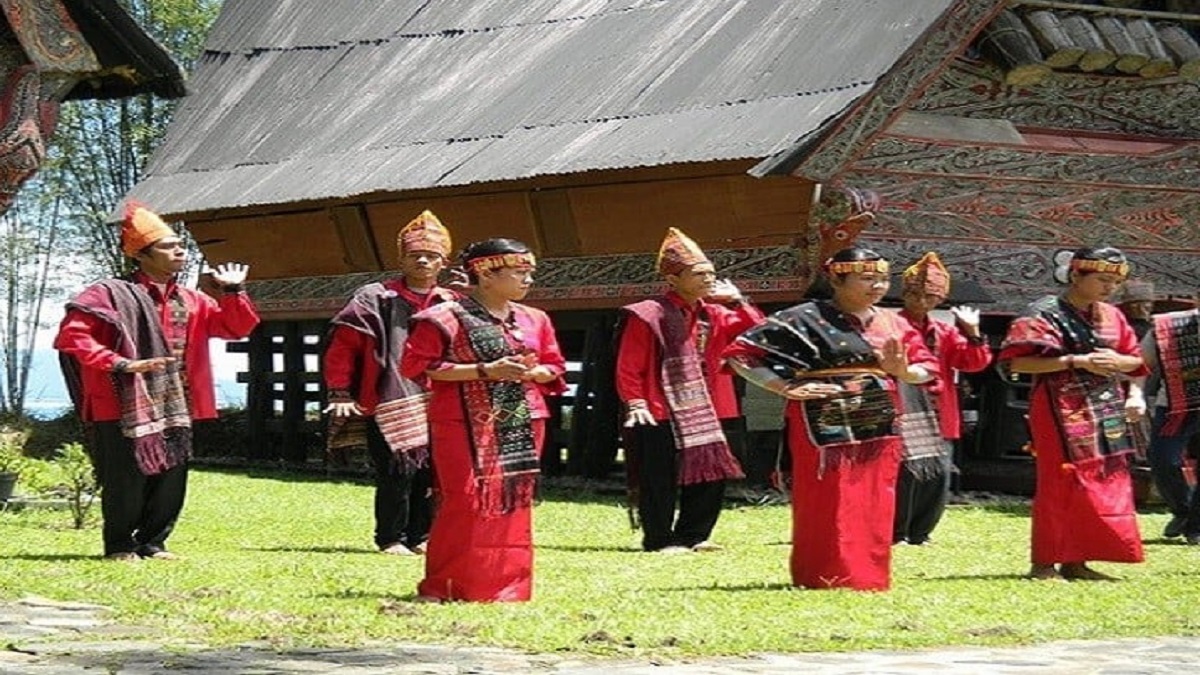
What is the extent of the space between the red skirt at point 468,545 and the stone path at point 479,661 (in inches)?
53.7

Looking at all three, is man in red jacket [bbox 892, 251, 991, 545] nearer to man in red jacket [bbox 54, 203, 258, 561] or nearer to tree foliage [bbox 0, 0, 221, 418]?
man in red jacket [bbox 54, 203, 258, 561]

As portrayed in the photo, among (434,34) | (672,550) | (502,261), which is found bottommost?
(672,550)

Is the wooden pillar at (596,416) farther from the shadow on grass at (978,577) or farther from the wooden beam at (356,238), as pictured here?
the shadow on grass at (978,577)

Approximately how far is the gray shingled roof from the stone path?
25.3 feet

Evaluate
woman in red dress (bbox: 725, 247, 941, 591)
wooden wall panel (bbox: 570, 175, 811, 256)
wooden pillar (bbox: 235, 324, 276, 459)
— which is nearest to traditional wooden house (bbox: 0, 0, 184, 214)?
woman in red dress (bbox: 725, 247, 941, 591)

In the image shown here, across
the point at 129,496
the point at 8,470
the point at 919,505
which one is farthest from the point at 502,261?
the point at 8,470

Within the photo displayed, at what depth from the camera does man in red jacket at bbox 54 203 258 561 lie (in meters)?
10.2

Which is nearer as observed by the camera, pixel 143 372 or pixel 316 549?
pixel 143 372

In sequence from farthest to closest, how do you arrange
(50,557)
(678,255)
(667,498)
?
(667,498), (678,255), (50,557)

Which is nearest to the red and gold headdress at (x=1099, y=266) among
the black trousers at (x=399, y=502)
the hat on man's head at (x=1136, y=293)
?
the black trousers at (x=399, y=502)

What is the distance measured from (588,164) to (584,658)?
943cm

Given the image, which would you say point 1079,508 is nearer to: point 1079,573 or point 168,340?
point 1079,573

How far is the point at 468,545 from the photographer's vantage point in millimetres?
8531

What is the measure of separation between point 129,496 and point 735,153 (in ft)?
18.8
